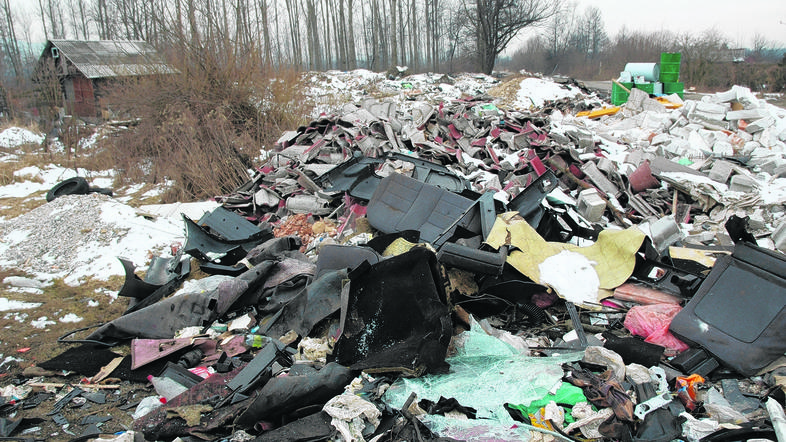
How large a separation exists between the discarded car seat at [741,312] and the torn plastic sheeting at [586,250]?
1.93ft

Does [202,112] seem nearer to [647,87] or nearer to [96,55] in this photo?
[647,87]

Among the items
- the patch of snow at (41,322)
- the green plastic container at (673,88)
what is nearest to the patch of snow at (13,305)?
the patch of snow at (41,322)

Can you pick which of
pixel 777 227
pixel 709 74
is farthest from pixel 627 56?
pixel 777 227

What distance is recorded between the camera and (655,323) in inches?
119

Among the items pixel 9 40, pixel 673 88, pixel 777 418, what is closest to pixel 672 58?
pixel 673 88

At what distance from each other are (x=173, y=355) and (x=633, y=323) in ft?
11.0

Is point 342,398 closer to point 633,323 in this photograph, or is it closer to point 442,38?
point 633,323

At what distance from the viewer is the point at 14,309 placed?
4543mm

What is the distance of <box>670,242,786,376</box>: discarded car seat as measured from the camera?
257 cm

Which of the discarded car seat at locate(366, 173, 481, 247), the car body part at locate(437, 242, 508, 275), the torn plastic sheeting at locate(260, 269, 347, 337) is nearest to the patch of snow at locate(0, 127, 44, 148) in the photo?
the discarded car seat at locate(366, 173, 481, 247)

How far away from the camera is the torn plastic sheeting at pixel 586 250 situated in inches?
138

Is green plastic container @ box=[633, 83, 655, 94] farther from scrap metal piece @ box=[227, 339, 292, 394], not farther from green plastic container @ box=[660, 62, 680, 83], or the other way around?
scrap metal piece @ box=[227, 339, 292, 394]

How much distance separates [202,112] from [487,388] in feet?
32.5

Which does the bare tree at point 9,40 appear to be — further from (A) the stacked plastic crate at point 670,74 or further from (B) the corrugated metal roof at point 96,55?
(A) the stacked plastic crate at point 670,74
